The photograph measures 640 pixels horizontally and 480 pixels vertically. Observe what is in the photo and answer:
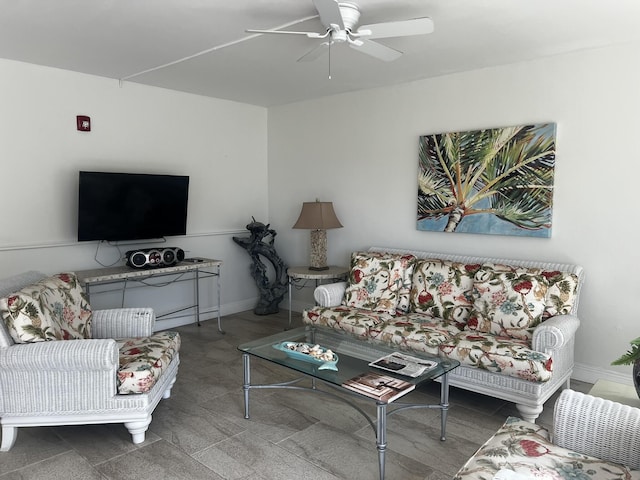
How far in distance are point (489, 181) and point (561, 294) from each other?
3.53ft

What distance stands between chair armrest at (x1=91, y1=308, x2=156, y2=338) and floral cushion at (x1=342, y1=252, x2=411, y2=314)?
1587 millimetres

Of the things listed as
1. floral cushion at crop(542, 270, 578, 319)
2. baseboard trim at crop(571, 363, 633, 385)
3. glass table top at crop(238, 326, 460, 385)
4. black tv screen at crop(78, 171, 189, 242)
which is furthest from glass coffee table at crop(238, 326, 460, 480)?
black tv screen at crop(78, 171, 189, 242)

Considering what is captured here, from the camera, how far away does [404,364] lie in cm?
249

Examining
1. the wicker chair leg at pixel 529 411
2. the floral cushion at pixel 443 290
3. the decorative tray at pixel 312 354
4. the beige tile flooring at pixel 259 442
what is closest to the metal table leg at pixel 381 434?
the beige tile flooring at pixel 259 442

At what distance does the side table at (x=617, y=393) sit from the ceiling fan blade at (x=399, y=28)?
1880 millimetres

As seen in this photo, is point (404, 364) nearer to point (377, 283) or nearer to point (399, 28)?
point (377, 283)

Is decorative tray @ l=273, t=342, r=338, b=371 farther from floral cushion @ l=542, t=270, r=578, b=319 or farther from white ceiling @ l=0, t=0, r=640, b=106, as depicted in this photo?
white ceiling @ l=0, t=0, r=640, b=106

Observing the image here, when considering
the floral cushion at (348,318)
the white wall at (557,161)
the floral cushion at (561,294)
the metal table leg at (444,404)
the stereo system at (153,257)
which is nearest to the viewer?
the metal table leg at (444,404)

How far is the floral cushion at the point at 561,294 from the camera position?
3.03 meters

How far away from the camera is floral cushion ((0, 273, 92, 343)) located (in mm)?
2367

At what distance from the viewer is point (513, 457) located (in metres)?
1.65

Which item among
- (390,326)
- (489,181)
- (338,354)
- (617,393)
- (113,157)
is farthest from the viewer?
(113,157)

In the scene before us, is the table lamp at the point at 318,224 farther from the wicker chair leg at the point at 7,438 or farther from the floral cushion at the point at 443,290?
the wicker chair leg at the point at 7,438

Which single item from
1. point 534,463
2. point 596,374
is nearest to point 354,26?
point 534,463
